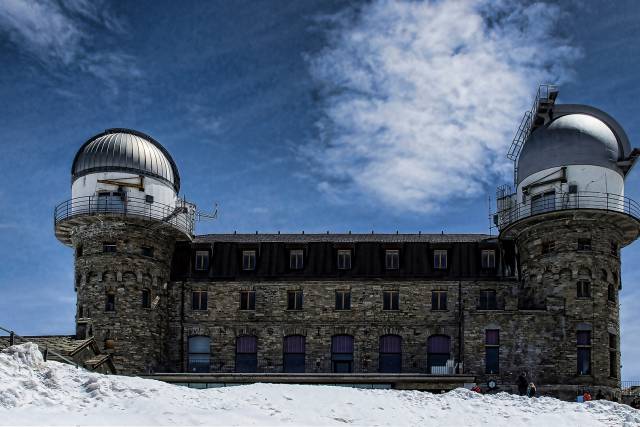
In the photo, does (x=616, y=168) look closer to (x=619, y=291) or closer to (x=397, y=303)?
(x=619, y=291)

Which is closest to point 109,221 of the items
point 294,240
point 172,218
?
point 172,218

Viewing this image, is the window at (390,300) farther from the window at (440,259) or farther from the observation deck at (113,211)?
the observation deck at (113,211)

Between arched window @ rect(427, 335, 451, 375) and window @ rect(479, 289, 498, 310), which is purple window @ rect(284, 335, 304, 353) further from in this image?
window @ rect(479, 289, 498, 310)

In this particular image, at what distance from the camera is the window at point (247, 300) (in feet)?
194

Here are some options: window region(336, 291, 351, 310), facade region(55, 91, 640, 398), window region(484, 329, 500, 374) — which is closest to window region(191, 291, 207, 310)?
facade region(55, 91, 640, 398)

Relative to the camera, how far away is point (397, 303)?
192ft

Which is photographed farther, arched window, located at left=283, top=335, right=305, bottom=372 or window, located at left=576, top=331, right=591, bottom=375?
arched window, located at left=283, top=335, right=305, bottom=372

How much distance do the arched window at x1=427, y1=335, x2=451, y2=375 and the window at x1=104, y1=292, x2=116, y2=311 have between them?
18950 mm

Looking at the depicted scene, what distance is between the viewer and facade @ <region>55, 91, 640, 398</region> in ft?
181

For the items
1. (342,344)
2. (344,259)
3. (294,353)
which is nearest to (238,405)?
(294,353)

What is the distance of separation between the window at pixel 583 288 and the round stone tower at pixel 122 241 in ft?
79.6

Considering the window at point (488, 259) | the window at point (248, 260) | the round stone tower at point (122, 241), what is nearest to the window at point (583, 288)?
the window at point (488, 259)

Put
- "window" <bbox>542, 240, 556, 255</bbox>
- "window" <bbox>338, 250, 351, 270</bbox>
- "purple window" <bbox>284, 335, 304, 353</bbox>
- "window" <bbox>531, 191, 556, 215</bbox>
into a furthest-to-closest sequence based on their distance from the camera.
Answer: "window" <bbox>338, 250, 351, 270</bbox> → "purple window" <bbox>284, 335, 304, 353</bbox> → "window" <bbox>542, 240, 556, 255</bbox> → "window" <bbox>531, 191, 556, 215</bbox>

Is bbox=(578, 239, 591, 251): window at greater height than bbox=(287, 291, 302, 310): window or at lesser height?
greater
